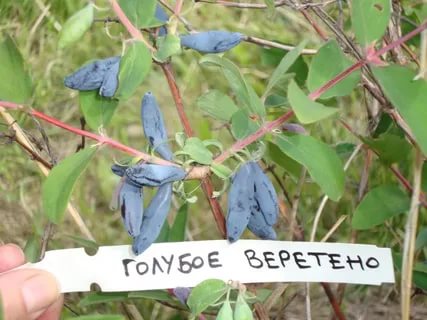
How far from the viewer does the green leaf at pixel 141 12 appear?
800mm

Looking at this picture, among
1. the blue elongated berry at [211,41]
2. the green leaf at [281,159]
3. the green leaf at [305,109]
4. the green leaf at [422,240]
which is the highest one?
the blue elongated berry at [211,41]

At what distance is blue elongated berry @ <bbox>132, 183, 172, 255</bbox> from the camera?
0.79 metres

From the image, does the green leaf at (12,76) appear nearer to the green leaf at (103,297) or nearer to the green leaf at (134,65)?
the green leaf at (134,65)

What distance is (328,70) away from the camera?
789 millimetres

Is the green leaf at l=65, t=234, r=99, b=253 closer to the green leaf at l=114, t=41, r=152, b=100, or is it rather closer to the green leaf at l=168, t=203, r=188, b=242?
the green leaf at l=168, t=203, r=188, b=242

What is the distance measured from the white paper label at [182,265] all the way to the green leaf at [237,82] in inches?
6.5

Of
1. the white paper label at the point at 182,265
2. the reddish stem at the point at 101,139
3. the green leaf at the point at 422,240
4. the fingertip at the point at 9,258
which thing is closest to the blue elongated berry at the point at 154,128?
the reddish stem at the point at 101,139

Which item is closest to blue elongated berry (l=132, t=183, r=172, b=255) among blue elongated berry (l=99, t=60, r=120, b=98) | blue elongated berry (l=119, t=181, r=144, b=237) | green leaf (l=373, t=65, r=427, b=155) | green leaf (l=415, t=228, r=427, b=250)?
blue elongated berry (l=119, t=181, r=144, b=237)

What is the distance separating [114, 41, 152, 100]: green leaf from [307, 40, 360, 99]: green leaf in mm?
160

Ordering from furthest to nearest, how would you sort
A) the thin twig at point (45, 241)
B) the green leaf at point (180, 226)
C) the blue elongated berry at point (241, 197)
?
the green leaf at point (180, 226) < the thin twig at point (45, 241) < the blue elongated berry at point (241, 197)

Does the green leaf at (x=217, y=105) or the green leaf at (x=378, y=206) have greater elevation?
the green leaf at (x=217, y=105)

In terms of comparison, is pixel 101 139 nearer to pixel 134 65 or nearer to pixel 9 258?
pixel 134 65

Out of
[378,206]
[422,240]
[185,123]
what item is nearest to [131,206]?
[185,123]

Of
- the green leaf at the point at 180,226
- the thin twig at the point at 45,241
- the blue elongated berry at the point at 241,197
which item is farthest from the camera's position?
the green leaf at the point at 180,226
